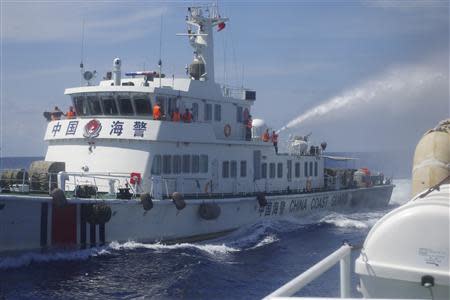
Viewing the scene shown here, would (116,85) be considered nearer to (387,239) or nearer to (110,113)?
(110,113)

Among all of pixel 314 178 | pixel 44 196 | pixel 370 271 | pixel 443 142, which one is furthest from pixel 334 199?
pixel 370 271

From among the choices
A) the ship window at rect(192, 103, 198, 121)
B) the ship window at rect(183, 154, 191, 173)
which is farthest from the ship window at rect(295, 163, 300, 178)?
the ship window at rect(183, 154, 191, 173)

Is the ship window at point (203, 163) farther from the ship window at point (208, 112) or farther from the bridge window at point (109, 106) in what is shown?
the bridge window at point (109, 106)

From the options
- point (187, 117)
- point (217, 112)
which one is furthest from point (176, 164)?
point (217, 112)

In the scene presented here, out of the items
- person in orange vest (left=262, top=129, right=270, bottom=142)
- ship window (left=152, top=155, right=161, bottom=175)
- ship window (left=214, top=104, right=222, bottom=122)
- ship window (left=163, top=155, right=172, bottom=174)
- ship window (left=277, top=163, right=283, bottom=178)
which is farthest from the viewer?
ship window (left=277, top=163, right=283, bottom=178)

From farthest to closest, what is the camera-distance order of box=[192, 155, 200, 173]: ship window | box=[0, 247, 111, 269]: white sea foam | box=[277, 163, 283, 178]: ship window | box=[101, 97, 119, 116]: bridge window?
box=[277, 163, 283, 178]: ship window, box=[192, 155, 200, 173]: ship window, box=[101, 97, 119, 116]: bridge window, box=[0, 247, 111, 269]: white sea foam

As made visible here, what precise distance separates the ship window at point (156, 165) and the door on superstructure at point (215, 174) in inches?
112

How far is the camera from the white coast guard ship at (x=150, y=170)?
17.1m

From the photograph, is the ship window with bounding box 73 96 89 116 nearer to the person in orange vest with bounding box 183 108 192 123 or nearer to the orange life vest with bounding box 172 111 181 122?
the orange life vest with bounding box 172 111 181 122

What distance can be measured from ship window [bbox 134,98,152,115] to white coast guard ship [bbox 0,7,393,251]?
3 centimetres

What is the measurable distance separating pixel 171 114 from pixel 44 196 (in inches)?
228

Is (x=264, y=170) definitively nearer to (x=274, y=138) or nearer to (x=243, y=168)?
Result: (x=243, y=168)

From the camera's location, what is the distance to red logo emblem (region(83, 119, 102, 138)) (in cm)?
2002

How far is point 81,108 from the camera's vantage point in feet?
70.2
